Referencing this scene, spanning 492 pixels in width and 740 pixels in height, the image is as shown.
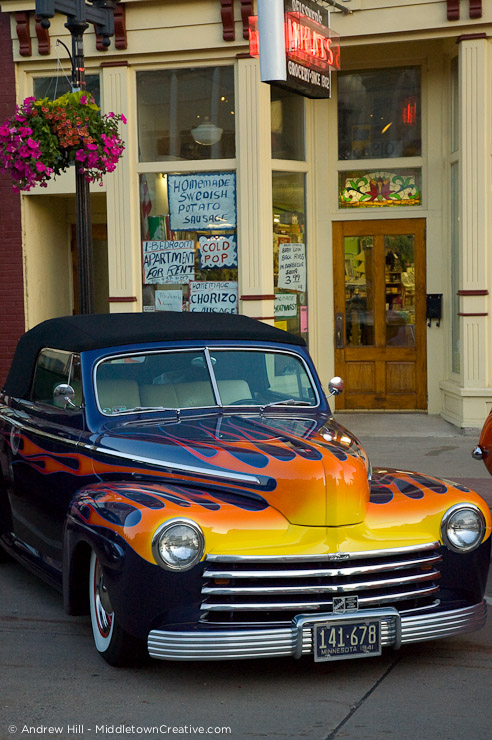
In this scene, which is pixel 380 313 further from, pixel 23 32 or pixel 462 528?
pixel 462 528

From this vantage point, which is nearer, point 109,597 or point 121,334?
point 109,597

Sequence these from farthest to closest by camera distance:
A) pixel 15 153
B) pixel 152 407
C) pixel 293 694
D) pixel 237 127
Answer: pixel 237 127 → pixel 15 153 → pixel 152 407 → pixel 293 694

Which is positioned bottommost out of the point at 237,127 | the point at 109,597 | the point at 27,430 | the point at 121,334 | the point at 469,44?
the point at 109,597

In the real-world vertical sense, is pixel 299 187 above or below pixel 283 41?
below

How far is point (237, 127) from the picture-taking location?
487 inches

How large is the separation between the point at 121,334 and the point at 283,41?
5466 millimetres

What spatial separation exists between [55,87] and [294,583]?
10.0 m

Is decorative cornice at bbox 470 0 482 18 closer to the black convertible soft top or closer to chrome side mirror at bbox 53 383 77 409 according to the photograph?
the black convertible soft top

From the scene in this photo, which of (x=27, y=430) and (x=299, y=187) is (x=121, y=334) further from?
(x=299, y=187)

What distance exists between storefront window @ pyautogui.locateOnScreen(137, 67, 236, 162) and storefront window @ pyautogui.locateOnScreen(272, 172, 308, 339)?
91cm

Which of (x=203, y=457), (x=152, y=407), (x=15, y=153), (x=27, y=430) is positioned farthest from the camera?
(x=15, y=153)

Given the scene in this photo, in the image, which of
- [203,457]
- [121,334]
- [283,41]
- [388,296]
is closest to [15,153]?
[283,41]

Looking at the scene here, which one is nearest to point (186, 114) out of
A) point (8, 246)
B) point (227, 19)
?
point (227, 19)

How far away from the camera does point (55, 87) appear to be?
1300cm
